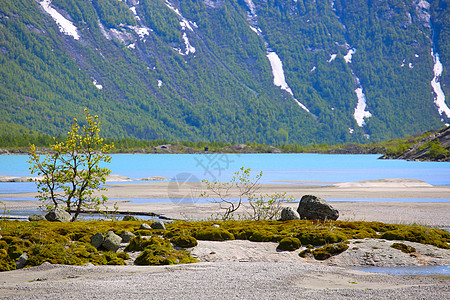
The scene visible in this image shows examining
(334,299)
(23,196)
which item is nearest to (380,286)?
(334,299)

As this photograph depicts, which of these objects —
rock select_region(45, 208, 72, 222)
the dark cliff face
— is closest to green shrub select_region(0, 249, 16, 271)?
rock select_region(45, 208, 72, 222)

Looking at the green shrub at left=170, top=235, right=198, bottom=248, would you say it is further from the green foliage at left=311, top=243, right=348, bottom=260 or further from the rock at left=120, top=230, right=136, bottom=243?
the green foliage at left=311, top=243, right=348, bottom=260

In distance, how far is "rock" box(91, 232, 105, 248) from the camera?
24.6 m

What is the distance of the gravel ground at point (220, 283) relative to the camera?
16.9m

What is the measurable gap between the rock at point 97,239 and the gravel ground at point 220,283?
3.31 metres

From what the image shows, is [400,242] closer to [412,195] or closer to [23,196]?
[412,195]

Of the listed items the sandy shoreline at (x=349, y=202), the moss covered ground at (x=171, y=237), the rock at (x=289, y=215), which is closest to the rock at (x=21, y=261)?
the moss covered ground at (x=171, y=237)

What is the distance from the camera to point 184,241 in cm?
2544

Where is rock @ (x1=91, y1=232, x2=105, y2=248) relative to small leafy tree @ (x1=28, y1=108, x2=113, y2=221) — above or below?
below

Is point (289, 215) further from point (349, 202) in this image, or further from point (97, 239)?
point (349, 202)

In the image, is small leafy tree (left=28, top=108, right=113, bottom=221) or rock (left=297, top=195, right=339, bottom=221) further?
small leafy tree (left=28, top=108, right=113, bottom=221)

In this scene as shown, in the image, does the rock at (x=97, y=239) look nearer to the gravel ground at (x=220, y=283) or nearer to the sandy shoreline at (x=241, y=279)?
the sandy shoreline at (x=241, y=279)

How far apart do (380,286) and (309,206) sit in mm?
13324

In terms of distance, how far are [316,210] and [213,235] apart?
7919mm
